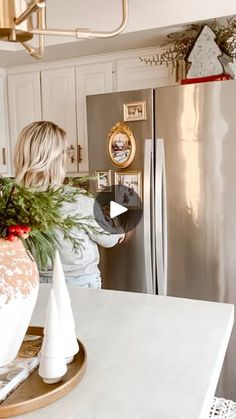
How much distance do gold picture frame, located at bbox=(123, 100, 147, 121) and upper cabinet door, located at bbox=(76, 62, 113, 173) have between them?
0.64 m

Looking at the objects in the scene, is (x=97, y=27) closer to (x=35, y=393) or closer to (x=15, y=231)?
(x=15, y=231)

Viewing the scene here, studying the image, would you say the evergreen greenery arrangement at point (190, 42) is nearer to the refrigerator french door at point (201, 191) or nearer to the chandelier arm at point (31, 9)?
the refrigerator french door at point (201, 191)

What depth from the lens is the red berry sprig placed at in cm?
75

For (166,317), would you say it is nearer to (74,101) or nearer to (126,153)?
(126,153)

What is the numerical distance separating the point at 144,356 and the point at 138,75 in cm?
209

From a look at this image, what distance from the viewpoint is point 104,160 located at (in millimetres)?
2273

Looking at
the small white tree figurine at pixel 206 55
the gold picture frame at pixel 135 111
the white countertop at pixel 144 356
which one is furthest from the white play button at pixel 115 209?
the white countertop at pixel 144 356

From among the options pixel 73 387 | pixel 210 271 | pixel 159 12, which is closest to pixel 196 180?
pixel 210 271

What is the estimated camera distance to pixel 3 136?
316 cm

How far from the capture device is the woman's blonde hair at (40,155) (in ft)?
4.71

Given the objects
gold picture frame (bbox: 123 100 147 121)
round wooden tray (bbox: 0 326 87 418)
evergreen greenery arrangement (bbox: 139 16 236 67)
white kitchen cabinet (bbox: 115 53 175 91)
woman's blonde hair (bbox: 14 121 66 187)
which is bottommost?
round wooden tray (bbox: 0 326 87 418)

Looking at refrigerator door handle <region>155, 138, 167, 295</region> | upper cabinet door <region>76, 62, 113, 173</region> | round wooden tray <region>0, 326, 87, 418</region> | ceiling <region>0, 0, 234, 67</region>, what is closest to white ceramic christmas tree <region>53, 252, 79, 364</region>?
round wooden tray <region>0, 326, 87, 418</region>

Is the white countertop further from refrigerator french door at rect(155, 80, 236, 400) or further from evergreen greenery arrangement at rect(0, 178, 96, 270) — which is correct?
refrigerator french door at rect(155, 80, 236, 400)

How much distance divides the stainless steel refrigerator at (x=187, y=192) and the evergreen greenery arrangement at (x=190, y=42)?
0.42 meters
